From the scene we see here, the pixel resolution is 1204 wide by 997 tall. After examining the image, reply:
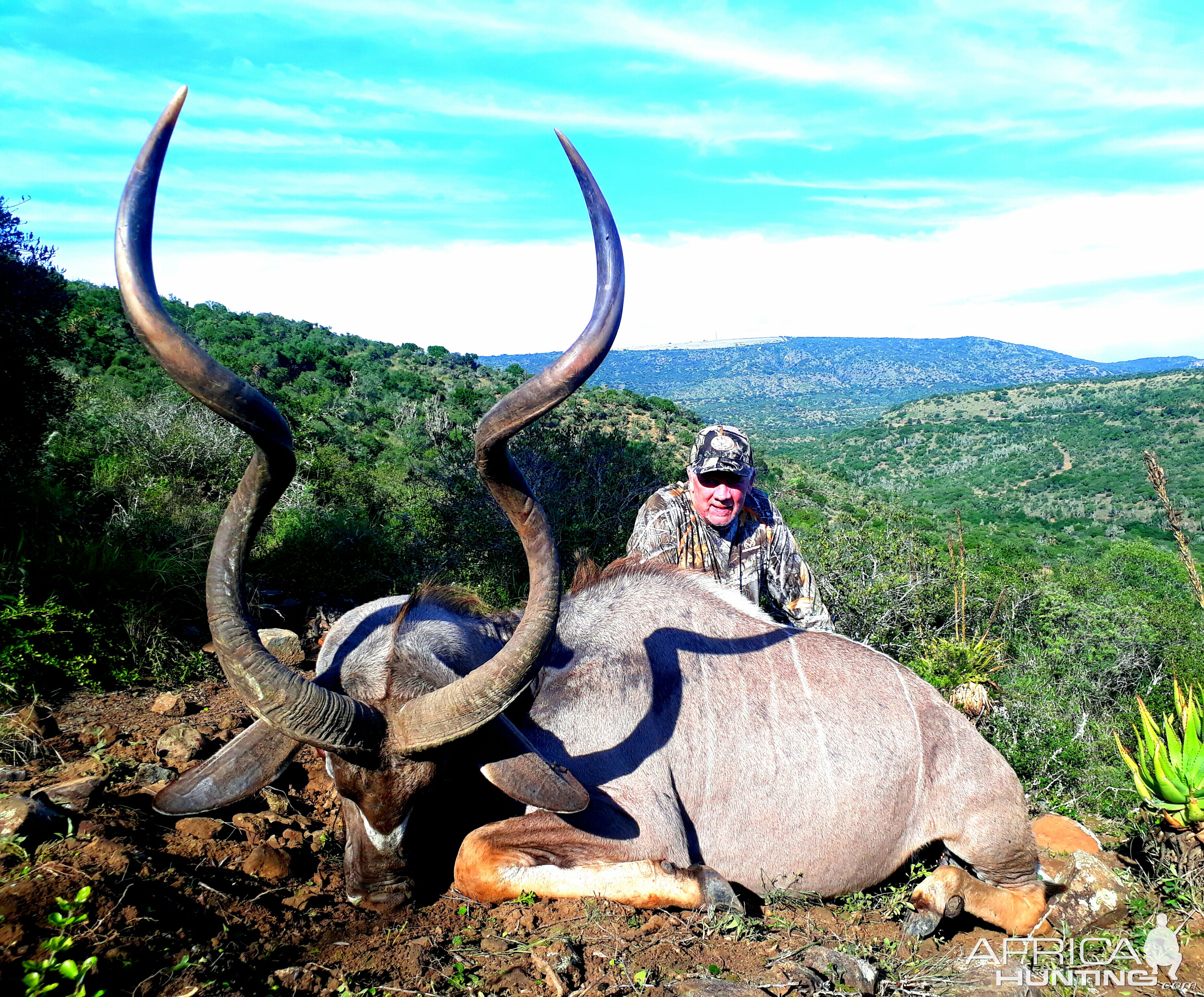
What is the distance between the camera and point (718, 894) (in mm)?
3650

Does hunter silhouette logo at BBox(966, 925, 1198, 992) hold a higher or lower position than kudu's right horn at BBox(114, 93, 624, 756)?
lower

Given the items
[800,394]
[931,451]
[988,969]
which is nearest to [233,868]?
[988,969]

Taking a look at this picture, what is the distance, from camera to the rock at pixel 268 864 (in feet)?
11.8

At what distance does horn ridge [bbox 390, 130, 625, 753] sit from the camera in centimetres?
301

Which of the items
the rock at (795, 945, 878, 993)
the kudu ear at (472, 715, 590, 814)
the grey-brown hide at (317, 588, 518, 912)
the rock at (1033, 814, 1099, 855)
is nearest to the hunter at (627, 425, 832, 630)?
the rock at (1033, 814, 1099, 855)

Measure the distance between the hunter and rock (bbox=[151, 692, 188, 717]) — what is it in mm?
3324

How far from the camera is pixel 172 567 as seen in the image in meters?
6.49

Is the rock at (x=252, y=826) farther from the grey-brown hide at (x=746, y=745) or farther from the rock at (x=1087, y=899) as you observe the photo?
the rock at (x=1087, y=899)

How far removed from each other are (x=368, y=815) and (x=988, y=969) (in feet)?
9.67

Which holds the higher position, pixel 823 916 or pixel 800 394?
pixel 800 394

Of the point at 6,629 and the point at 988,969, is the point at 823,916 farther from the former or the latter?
the point at 6,629

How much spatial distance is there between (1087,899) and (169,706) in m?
5.74

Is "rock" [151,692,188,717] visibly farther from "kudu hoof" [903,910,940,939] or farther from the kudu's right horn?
"kudu hoof" [903,910,940,939]

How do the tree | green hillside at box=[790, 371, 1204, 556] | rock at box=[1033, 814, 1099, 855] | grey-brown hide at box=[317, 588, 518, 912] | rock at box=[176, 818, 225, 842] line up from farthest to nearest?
green hillside at box=[790, 371, 1204, 556], the tree, rock at box=[1033, 814, 1099, 855], rock at box=[176, 818, 225, 842], grey-brown hide at box=[317, 588, 518, 912]
